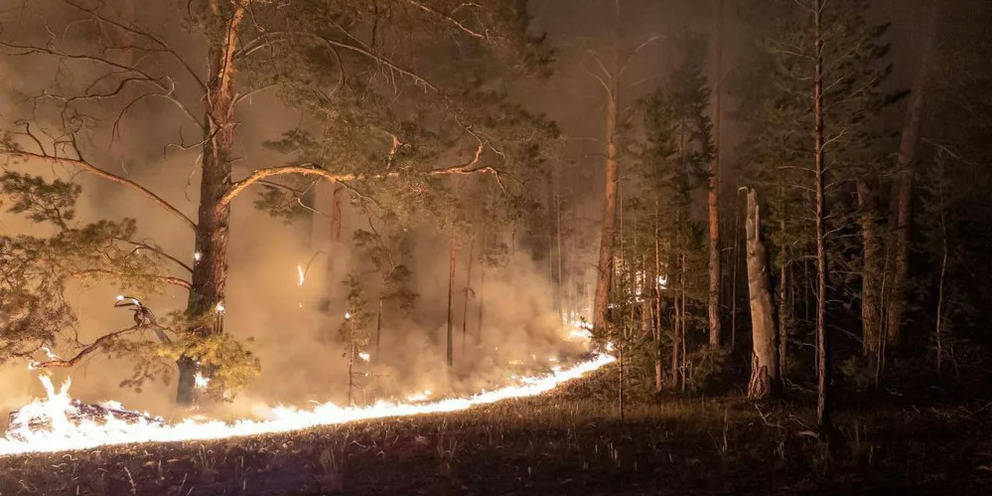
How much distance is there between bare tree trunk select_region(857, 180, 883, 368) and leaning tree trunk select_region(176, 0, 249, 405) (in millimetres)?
16071

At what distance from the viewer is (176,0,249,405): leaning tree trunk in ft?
46.7

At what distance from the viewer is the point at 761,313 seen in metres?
14.4

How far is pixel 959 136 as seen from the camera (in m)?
22.2

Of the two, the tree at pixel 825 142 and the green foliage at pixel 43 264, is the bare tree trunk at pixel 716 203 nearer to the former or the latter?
the tree at pixel 825 142

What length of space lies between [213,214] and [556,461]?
10.7 metres

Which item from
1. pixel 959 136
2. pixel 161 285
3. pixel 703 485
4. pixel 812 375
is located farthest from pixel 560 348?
pixel 703 485

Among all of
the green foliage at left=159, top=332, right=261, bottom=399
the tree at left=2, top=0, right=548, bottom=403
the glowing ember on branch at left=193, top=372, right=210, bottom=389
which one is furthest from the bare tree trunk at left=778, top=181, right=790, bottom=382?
the glowing ember on branch at left=193, top=372, right=210, bottom=389

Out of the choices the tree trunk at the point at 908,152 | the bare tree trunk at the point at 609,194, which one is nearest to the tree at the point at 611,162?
the bare tree trunk at the point at 609,194

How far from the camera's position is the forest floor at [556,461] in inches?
245

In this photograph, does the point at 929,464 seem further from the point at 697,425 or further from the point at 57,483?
the point at 57,483

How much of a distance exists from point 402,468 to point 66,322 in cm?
914

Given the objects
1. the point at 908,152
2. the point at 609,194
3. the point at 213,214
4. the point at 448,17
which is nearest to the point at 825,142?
the point at 448,17

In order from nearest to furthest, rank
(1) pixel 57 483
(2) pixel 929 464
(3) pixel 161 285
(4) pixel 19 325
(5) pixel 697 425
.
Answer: (2) pixel 929 464, (1) pixel 57 483, (5) pixel 697 425, (4) pixel 19 325, (3) pixel 161 285

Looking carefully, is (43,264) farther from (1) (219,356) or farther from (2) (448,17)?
(2) (448,17)
